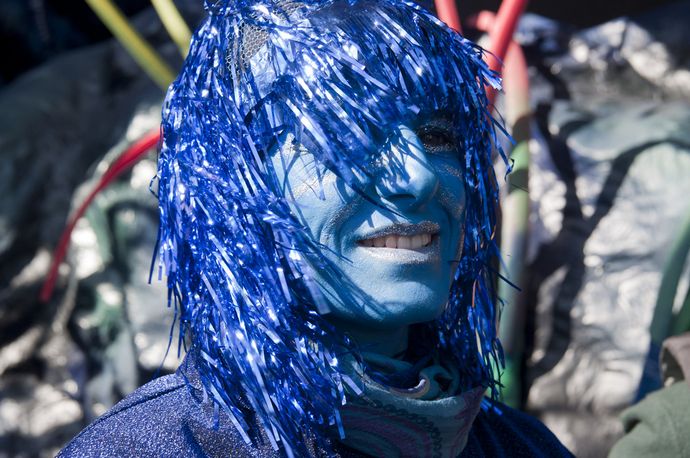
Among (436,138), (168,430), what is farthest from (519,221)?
(168,430)

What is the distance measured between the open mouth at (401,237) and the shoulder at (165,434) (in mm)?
211

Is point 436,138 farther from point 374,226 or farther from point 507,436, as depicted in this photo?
point 507,436

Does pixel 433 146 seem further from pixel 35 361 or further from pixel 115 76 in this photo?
pixel 115 76

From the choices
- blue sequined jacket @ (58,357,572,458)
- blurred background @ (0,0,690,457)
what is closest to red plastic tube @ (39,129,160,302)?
blurred background @ (0,0,690,457)

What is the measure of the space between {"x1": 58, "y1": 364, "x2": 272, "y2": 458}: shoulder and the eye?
31 cm

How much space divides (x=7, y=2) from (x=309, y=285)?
214 cm

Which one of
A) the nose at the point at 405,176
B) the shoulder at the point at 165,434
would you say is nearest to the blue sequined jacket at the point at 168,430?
the shoulder at the point at 165,434

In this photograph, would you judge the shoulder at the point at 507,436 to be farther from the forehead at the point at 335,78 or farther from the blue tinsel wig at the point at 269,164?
the forehead at the point at 335,78

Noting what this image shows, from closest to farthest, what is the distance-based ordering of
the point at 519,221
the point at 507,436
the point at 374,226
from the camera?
the point at 374,226 → the point at 507,436 → the point at 519,221

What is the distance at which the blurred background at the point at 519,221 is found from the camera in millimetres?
2047

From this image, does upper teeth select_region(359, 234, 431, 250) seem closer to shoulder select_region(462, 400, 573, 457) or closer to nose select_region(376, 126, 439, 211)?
nose select_region(376, 126, 439, 211)

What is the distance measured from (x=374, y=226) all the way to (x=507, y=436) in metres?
0.36

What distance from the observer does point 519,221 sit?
1.97 m

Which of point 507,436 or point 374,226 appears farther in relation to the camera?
point 507,436
